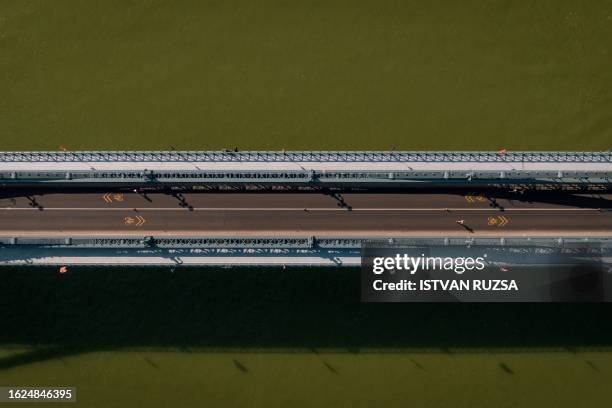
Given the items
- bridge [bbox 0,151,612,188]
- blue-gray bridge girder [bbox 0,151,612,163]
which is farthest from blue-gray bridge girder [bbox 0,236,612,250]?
blue-gray bridge girder [bbox 0,151,612,163]

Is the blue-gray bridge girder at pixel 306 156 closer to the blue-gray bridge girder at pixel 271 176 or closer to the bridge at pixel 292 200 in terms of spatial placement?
the bridge at pixel 292 200

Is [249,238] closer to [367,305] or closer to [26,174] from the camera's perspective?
[367,305]

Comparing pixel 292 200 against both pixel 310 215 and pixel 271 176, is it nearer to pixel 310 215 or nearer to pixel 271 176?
pixel 310 215

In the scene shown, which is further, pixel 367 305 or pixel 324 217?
pixel 367 305

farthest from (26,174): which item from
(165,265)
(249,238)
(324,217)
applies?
(324,217)

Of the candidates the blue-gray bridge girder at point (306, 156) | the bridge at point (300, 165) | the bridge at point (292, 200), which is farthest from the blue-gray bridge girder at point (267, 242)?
the blue-gray bridge girder at point (306, 156)
